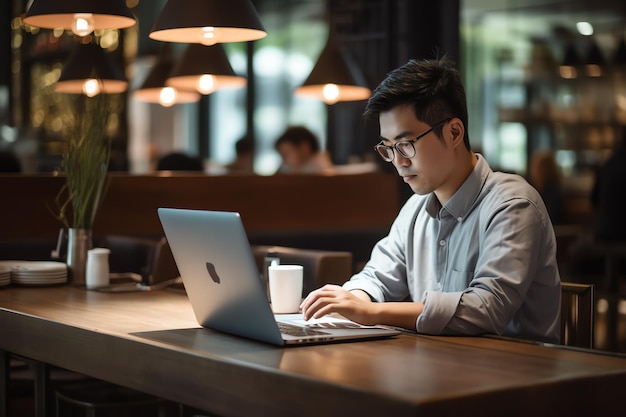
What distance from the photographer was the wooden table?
5.14ft

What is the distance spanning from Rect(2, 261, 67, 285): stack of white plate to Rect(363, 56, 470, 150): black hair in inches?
59.1

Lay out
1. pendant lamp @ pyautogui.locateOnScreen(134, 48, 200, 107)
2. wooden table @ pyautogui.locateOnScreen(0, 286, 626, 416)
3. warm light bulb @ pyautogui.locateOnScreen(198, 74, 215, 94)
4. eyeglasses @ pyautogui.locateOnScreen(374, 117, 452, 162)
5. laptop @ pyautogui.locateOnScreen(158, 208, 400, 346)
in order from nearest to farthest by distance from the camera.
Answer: wooden table @ pyautogui.locateOnScreen(0, 286, 626, 416) → laptop @ pyautogui.locateOnScreen(158, 208, 400, 346) → eyeglasses @ pyautogui.locateOnScreen(374, 117, 452, 162) → warm light bulb @ pyautogui.locateOnScreen(198, 74, 215, 94) → pendant lamp @ pyautogui.locateOnScreen(134, 48, 200, 107)

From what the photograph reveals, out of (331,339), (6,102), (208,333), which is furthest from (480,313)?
(6,102)

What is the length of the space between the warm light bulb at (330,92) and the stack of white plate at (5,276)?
2839 mm

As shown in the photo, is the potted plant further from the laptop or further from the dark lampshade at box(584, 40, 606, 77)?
the dark lampshade at box(584, 40, 606, 77)

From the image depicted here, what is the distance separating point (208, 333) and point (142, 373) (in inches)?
8.4

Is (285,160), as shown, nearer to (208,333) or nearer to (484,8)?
(484,8)

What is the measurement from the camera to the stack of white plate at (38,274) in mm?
3393

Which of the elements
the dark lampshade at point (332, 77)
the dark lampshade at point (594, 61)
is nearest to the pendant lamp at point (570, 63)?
the dark lampshade at point (594, 61)

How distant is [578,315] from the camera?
8.10 ft

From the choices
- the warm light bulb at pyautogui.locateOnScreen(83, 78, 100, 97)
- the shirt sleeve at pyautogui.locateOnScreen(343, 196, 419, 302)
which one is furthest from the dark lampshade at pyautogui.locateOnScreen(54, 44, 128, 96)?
the shirt sleeve at pyautogui.locateOnScreen(343, 196, 419, 302)

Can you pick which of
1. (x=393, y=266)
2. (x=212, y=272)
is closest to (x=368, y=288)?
(x=393, y=266)

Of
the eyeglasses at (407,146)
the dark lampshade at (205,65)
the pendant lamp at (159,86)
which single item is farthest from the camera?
the pendant lamp at (159,86)

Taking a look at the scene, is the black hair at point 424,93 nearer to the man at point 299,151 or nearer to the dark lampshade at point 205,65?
the dark lampshade at point 205,65
